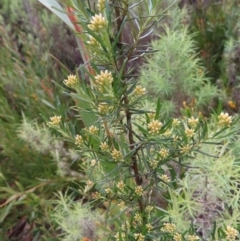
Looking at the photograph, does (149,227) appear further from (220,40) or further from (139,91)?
(220,40)

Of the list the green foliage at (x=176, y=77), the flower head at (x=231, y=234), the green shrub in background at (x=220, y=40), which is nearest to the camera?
the flower head at (x=231, y=234)

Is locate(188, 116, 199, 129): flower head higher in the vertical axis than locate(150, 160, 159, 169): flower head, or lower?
higher

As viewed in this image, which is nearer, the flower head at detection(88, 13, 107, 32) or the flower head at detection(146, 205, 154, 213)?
the flower head at detection(88, 13, 107, 32)

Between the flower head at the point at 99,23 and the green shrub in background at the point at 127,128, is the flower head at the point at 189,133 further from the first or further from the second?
the flower head at the point at 99,23

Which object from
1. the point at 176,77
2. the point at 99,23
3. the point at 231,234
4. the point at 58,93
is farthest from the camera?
the point at 58,93

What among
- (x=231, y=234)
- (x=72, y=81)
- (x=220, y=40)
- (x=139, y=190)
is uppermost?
(x=72, y=81)

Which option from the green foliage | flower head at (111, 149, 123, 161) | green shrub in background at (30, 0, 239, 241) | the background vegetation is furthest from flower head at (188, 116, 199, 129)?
the green foliage

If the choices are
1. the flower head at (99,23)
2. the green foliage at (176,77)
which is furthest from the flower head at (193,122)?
the green foliage at (176,77)

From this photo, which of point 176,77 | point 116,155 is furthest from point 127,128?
point 176,77

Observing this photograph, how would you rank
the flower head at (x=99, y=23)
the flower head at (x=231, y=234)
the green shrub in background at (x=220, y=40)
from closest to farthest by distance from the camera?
the flower head at (x=99, y=23) < the flower head at (x=231, y=234) < the green shrub in background at (x=220, y=40)

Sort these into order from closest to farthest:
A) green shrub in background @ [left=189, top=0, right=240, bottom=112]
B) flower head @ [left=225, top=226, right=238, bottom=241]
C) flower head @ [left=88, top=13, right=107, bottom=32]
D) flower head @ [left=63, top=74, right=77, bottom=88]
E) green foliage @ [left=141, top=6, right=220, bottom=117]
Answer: flower head @ [left=88, top=13, right=107, bottom=32] < flower head @ [left=63, top=74, right=77, bottom=88] < flower head @ [left=225, top=226, right=238, bottom=241] < green foliage @ [left=141, top=6, right=220, bottom=117] < green shrub in background @ [left=189, top=0, right=240, bottom=112]

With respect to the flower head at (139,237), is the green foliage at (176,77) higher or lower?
lower

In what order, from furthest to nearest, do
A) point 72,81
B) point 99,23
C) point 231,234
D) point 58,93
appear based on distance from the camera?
point 58,93, point 231,234, point 72,81, point 99,23

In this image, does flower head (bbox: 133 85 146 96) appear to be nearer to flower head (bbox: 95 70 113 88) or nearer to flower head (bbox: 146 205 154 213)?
flower head (bbox: 95 70 113 88)
